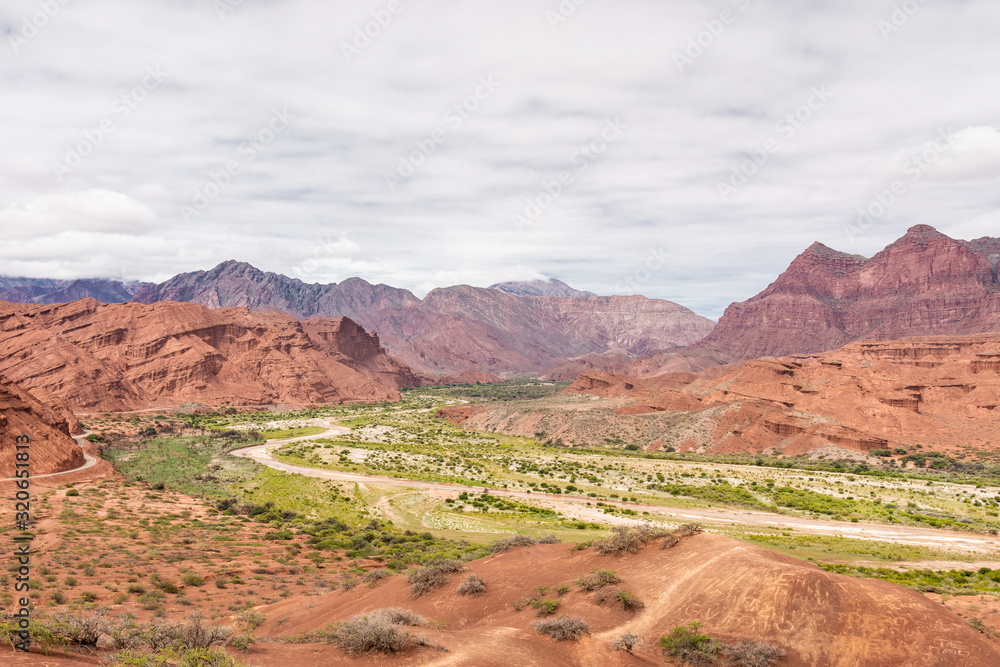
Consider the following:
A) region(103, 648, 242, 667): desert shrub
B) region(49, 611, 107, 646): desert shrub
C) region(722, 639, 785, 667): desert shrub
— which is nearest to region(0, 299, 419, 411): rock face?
region(49, 611, 107, 646): desert shrub

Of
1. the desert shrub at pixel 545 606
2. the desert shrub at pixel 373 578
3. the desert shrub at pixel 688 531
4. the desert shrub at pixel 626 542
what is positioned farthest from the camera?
the desert shrub at pixel 373 578

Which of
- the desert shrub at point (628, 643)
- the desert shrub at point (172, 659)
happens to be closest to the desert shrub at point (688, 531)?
the desert shrub at point (628, 643)

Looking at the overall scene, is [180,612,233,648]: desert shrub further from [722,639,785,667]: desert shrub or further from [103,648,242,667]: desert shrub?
[722,639,785,667]: desert shrub

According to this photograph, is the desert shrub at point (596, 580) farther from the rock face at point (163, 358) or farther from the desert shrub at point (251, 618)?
the rock face at point (163, 358)

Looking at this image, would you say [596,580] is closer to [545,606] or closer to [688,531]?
[545,606]

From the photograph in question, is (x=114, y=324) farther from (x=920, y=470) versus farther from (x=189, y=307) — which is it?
(x=920, y=470)

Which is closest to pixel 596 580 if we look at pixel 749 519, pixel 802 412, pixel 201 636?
pixel 201 636
